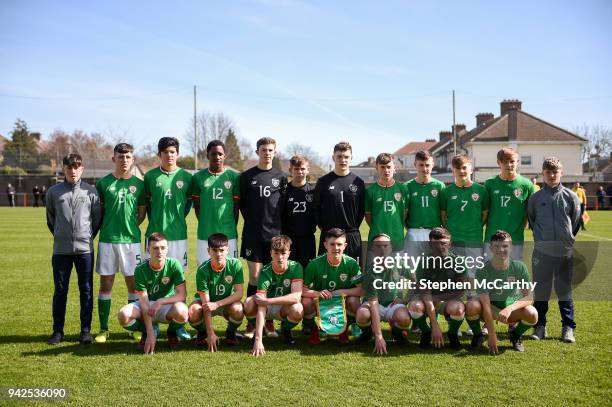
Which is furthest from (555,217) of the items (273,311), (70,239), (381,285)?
(70,239)

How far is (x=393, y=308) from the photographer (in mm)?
5055

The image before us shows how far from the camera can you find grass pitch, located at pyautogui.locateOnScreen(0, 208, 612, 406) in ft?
12.2

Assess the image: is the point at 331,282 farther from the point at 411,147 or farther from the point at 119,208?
the point at 411,147

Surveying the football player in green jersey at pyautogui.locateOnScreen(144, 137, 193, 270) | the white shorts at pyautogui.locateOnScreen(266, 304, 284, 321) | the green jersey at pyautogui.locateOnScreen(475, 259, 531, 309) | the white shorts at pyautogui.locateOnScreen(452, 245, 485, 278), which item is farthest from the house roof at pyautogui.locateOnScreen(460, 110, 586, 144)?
the white shorts at pyautogui.locateOnScreen(266, 304, 284, 321)

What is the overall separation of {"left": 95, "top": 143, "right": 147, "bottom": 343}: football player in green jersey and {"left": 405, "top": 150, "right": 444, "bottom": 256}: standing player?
120 inches

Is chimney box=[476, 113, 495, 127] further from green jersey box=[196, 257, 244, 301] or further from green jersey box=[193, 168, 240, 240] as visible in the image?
green jersey box=[196, 257, 244, 301]

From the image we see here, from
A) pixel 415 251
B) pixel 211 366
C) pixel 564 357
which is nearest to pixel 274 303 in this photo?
pixel 211 366

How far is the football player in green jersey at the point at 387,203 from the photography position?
18.4ft

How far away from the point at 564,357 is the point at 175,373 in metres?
3.51

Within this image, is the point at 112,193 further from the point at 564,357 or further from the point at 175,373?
the point at 564,357

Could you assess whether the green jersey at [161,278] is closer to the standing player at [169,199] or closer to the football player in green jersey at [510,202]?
the standing player at [169,199]

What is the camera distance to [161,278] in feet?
16.8

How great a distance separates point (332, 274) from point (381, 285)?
517 millimetres

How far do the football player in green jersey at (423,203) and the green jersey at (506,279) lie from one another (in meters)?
0.89
